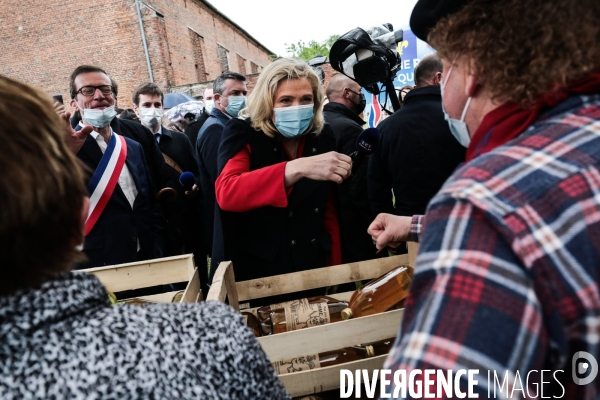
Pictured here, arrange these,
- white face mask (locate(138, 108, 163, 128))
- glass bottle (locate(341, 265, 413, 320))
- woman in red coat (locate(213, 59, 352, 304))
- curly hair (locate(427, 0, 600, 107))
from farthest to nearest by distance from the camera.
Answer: white face mask (locate(138, 108, 163, 128)), woman in red coat (locate(213, 59, 352, 304)), glass bottle (locate(341, 265, 413, 320)), curly hair (locate(427, 0, 600, 107))

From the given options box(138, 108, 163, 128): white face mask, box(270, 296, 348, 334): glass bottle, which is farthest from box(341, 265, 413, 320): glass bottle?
box(138, 108, 163, 128): white face mask

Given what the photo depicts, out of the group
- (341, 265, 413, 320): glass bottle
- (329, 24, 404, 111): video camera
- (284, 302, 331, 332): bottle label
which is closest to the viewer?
(284, 302, 331, 332): bottle label

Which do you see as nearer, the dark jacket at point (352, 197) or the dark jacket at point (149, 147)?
the dark jacket at point (352, 197)

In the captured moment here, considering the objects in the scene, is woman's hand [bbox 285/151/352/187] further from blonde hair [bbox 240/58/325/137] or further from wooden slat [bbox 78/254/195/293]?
wooden slat [bbox 78/254/195/293]

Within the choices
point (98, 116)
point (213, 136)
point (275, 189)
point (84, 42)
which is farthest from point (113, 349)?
point (84, 42)

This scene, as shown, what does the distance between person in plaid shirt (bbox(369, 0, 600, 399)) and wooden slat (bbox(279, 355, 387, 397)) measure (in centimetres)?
72

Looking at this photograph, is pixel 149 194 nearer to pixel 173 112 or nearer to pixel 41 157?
pixel 41 157

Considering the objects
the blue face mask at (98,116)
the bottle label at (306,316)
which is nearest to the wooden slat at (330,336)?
the bottle label at (306,316)

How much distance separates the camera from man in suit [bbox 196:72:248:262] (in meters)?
3.44

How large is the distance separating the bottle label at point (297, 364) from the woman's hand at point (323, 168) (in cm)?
76

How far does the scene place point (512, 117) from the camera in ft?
2.79

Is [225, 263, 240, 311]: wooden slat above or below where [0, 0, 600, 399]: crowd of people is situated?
below

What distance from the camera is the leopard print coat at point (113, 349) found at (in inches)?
27.2

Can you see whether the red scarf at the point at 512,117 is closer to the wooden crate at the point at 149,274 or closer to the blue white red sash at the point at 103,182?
the wooden crate at the point at 149,274
